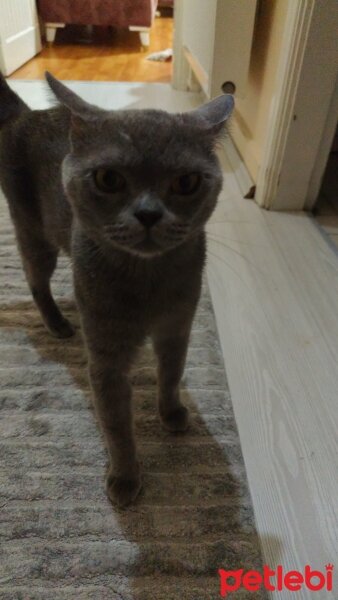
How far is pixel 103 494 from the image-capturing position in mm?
703

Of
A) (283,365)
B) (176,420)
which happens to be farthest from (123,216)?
(283,365)

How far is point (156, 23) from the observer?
15.4 feet

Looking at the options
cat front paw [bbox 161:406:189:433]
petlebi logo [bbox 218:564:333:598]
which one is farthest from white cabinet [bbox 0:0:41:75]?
petlebi logo [bbox 218:564:333:598]

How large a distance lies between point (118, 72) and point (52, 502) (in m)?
2.89

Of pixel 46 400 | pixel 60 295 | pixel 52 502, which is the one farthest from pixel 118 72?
pixel 52 502

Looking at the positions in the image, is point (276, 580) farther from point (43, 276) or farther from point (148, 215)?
point (43, 276)

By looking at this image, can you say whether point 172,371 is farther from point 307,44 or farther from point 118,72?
point 118,72

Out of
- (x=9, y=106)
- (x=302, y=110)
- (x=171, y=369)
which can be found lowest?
(x=171, y=369)

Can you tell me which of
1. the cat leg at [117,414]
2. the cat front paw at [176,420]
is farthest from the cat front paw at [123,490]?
the cat front paw at [176,420]

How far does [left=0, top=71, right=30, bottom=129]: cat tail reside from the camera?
2.67 feet

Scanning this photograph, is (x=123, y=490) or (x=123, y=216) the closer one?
(x=123, y=216)

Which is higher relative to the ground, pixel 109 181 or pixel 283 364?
pixel 109 181

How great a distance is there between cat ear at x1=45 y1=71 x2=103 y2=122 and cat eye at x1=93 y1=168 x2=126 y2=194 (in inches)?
3.3

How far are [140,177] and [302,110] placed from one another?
954 millimetres
